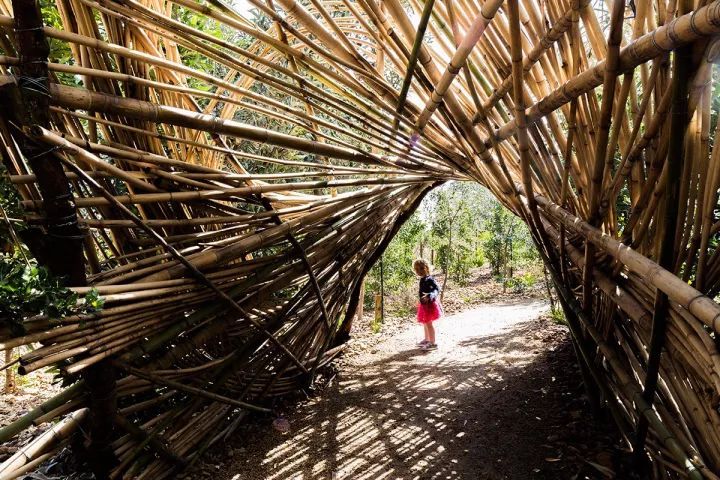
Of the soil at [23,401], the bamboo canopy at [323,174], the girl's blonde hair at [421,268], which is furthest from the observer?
the girl's blonde hair at [421,268]

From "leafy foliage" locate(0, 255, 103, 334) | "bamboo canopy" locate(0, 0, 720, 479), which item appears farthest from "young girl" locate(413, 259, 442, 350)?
"leafy foliage" locate(0, 255, 103, 334)

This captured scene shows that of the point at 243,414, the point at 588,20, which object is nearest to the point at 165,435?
the point at 243,414

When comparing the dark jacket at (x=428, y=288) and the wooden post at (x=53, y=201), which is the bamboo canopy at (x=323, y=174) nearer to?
the wooden post at (x=53, y=201)

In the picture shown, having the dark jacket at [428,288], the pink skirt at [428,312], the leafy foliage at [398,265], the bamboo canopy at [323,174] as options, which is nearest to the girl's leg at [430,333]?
the pink skirt at [428,312]

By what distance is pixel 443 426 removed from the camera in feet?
8.46

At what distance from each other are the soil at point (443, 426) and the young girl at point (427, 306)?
47 cm

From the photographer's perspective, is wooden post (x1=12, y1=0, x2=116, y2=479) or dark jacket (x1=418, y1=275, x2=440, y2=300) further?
dark jacket (x1=418, y1=275, x2=440, y2=300)

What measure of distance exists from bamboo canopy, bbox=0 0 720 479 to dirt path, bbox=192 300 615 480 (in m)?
0.27

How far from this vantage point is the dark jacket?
14.6 ft

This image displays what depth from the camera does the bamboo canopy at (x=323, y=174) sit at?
113 cm

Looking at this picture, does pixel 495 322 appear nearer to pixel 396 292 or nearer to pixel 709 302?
pixel 396 292

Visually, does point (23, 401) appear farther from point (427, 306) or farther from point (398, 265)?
point (398, 265)

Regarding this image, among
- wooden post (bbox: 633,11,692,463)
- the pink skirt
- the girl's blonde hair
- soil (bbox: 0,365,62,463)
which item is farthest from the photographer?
the girl's blonde hair

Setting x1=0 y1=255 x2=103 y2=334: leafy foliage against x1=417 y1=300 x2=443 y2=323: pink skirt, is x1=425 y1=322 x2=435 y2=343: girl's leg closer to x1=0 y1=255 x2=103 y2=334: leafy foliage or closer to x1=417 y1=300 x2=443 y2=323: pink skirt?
x1=417 y1=300 x2=443 y2=323: pink skirt
